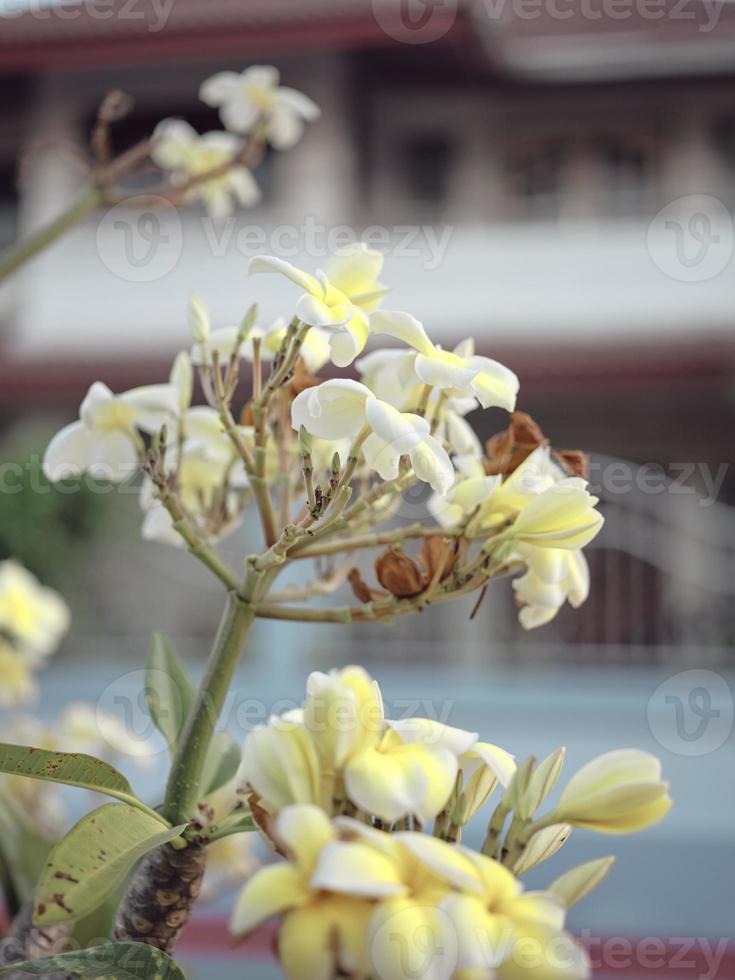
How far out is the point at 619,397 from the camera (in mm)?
5758

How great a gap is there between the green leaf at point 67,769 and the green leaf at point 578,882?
6.2 inches

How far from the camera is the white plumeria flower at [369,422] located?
391 mm

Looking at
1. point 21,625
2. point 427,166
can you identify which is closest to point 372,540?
point 21,625

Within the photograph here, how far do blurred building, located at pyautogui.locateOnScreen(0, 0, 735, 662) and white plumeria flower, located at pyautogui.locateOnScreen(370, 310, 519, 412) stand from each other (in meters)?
4.72

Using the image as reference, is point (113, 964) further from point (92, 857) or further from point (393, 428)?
point (393, 428)

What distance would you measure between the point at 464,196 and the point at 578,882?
5946 mm

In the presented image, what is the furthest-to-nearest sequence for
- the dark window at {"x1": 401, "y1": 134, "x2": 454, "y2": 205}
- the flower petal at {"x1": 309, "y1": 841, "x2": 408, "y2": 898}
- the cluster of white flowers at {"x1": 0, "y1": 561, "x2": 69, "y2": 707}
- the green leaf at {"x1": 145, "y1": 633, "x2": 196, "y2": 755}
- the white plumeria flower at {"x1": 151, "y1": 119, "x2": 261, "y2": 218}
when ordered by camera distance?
1. the dark window at {"x1": 401, "y1": 134, "x2": 454, "y2": 205}
2. the cluster of white flowers at {"x1": 0, "y1": 561, "x2": 69, "y2": 707}
3. the white plumeria flower at {"x1": 151, "y1": 119, "x2": 261, "y2": 218}
4. the green leaf at {"x1": 145, "y1": 633, "x2": 196, "y2": 755}
5. the flower petal at {"x1": 309, "y1": 841, "x2": 408, "y2": 898}

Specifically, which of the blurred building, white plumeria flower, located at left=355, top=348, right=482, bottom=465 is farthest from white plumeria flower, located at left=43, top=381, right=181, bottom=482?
the blurred building

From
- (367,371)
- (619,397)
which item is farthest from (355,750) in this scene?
(619,397)

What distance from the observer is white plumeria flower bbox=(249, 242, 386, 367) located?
16.2 inches

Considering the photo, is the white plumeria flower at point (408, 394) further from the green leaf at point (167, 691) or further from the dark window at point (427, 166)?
the dark window at point (427, 166)

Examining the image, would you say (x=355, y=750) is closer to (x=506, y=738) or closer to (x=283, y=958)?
(x=283, y=958)

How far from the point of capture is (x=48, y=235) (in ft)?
2.53

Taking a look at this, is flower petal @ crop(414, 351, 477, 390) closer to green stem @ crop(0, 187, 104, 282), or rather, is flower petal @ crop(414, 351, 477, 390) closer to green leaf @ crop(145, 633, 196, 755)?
green leaf @ crop(145, 633, 196, 755)
